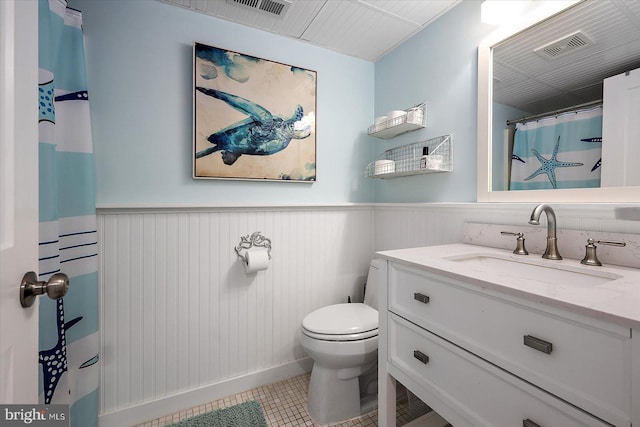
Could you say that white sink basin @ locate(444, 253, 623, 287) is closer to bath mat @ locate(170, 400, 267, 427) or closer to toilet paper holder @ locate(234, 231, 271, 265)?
toilet paper holder @ locate(234, 231, 271, 265)

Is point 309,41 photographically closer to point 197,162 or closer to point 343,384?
point 197,162

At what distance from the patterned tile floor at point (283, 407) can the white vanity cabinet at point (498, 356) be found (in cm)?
38

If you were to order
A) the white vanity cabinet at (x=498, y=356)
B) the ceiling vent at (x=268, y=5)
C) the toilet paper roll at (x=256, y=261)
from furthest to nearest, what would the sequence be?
1. the toilet paper roll at (x=256, y=261)
2. the ceiling vent at (x=268, y=5)
3. the white vanity cabinet at (x=498, y=356)

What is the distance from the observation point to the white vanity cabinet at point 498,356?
57 centimetres

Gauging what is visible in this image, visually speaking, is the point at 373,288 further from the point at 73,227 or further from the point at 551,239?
the point at 73,227

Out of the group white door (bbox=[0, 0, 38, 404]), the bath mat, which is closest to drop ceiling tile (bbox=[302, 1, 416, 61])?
white door (bbox=[0, 0, 38, 404])

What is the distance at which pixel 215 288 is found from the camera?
1.60 meters

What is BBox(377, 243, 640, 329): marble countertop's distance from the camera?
0.57 m

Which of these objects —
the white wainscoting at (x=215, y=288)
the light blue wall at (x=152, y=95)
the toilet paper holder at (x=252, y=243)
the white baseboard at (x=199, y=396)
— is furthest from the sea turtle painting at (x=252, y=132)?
the white baseboard at (x=199, y=396)

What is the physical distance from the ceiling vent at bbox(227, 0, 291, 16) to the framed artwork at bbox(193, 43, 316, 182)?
25 centimetres

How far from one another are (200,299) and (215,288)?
3.8 inches

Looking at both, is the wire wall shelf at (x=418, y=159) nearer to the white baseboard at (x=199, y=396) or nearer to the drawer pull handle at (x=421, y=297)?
the drawer pull handle at (x=421, y=297)

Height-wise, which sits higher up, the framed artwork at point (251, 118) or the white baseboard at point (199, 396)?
the framed artwork at point (251, 118)

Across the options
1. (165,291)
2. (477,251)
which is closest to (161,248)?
(165,291)
